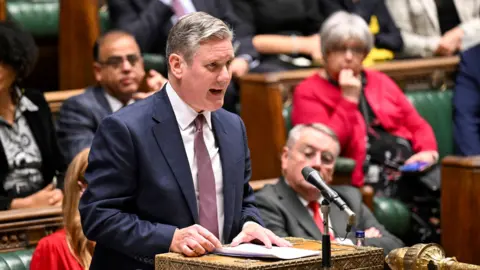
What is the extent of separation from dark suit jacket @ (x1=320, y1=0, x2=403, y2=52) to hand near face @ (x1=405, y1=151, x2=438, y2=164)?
876mm

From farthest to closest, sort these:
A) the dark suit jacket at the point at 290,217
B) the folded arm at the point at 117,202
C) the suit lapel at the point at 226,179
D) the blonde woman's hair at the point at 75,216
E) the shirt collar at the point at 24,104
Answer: the shirt collar at the point at 24,104
the dark suit jacket at the point at 290,217
the blonde woman's hair at the point at 75,216
the suit lapel at the point at 226,179
the folded arm at the point at 117,202

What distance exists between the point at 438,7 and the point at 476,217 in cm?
163

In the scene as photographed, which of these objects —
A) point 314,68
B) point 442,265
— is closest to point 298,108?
point 314,68

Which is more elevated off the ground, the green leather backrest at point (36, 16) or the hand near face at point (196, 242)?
the green leather backrest at point (36, 16)

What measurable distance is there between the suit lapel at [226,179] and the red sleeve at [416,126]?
198cm

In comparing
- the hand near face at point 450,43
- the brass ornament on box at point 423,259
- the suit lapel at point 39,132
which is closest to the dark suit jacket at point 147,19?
the suit lapel at point 39,132

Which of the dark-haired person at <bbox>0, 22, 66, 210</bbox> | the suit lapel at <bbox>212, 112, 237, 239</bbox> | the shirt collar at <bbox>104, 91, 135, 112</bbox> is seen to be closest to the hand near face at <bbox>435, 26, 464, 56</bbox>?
the shirt collar at <bbox>104, 91, 135, 112</bbox>

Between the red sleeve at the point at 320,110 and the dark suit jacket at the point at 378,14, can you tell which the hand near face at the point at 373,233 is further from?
the dark suit jacket at the point at 378,14

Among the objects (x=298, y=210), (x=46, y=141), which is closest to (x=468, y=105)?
(x=298, y=210)

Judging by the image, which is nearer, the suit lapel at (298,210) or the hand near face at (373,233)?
the suit lapel at (298,210)

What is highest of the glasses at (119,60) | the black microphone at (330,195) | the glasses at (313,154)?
the black microphone at (330,195)

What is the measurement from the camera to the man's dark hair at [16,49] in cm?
339

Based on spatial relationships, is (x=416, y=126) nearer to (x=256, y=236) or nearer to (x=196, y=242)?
(x=256, y=236)

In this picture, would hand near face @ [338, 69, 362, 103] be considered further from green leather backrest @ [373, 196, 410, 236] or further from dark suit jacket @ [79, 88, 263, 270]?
dark suit jacket @ [79, 88, 263, 270]
